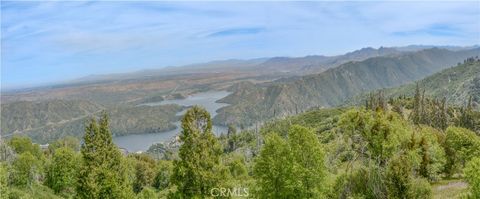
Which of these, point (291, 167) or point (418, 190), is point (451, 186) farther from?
point (291, 167)

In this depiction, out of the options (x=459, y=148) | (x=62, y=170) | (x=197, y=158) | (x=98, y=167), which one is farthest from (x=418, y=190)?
(x=62, y=170)

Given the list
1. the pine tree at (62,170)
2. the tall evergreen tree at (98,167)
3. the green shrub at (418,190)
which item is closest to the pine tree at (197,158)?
the tall evergreen tree at (98,167)

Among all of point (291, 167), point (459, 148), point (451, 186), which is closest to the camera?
point (291, 167)

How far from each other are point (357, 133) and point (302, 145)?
22.6m

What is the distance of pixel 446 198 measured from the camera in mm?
54344

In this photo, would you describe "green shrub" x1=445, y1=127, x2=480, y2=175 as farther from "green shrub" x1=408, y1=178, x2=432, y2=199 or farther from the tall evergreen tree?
the tall evergreen tree

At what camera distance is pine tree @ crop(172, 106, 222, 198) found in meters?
40.7

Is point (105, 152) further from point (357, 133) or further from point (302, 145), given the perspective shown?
point (357, 133)

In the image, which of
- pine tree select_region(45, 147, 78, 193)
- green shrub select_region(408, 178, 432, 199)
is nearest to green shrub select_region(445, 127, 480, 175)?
green shrub select_region(408, 178, 432, 199)

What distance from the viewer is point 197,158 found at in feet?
133

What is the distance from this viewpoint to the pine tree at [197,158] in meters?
40.7

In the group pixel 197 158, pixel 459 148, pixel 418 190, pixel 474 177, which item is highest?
pixel 197 158

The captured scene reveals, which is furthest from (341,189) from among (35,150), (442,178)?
(35,150)

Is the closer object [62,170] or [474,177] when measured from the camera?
[474,177]
